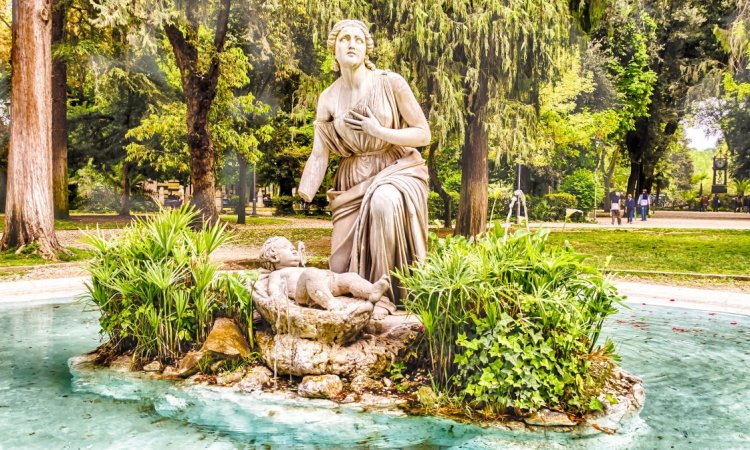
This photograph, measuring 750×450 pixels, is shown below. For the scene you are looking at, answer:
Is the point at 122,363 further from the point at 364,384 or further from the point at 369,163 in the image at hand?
the point at 369,163

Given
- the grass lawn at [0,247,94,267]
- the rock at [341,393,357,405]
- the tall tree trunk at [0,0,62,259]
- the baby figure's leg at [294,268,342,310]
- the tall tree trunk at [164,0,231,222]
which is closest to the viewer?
the rock at [341,393,357,405]

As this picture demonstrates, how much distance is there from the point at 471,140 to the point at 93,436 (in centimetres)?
1304

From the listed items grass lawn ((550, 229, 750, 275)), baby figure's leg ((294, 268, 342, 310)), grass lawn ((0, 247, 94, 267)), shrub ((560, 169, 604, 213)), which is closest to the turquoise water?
baby figure's leg ((294, 268, 342, 310))

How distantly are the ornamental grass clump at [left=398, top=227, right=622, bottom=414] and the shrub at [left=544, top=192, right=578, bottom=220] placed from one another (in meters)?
26.7

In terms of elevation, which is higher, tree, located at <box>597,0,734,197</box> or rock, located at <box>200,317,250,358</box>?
tree, located at <box>597,0,734,197</box>

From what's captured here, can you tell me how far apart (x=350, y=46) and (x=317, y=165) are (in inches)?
37.2

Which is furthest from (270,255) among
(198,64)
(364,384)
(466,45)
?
(198,64)

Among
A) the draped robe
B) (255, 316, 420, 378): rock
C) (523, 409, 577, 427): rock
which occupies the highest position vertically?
the draped robe

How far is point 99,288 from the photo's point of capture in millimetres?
5000

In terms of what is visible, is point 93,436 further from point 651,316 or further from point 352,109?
point 651,316

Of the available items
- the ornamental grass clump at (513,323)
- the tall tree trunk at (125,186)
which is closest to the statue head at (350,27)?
the ornamental grass clump at (513,323)

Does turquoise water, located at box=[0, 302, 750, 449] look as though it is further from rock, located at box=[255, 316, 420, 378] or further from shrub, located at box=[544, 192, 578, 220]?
shrub, located at box=[544, 192, 578, 220]

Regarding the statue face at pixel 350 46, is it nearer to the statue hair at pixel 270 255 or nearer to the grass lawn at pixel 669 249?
the statue hair at pixel 270 255

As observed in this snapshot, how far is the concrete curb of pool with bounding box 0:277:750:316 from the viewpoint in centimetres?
771
